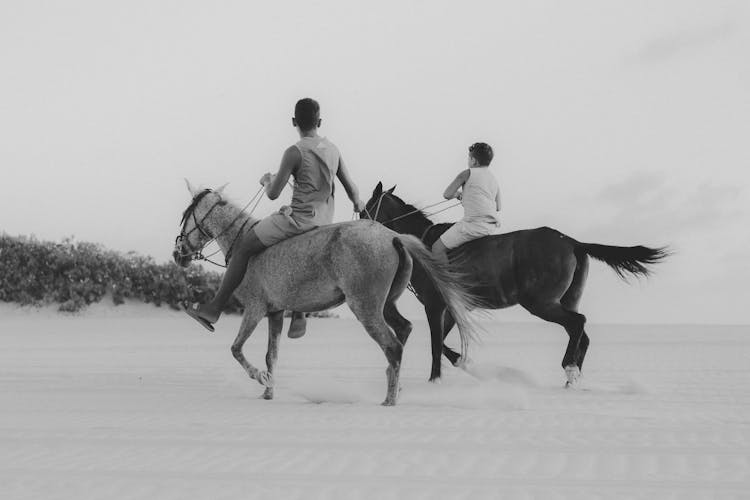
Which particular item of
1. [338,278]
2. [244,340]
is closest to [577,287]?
[338,278]

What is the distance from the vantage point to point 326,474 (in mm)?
5215

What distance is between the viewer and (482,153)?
413 inches

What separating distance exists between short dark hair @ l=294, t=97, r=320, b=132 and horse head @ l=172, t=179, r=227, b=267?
1.39 metres

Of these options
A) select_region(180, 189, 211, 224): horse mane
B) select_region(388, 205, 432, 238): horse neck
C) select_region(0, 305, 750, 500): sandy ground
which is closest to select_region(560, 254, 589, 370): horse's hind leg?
select_region(0, 305, 750, 500): sandy ground

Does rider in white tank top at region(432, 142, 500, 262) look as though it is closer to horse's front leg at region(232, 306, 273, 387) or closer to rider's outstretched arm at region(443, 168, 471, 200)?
rider's outstretched arm at region(443, 168, 471, 200)

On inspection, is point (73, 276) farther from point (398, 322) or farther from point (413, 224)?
point (398, 322)

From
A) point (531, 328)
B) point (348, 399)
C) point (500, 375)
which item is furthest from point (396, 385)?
point (531, 328)

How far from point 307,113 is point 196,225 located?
1.84 meters

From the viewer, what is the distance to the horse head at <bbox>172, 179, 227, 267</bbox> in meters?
9.55

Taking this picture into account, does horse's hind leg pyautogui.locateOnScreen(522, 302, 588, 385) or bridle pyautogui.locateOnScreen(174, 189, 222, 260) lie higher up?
bridle pyautogui.locateOnScreen(174, 189, 222, 260)

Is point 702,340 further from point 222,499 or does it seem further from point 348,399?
point 222,499

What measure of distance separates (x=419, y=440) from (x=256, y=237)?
325cm

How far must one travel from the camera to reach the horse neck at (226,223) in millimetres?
9438

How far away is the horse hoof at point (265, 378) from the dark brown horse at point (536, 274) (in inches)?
86.5
